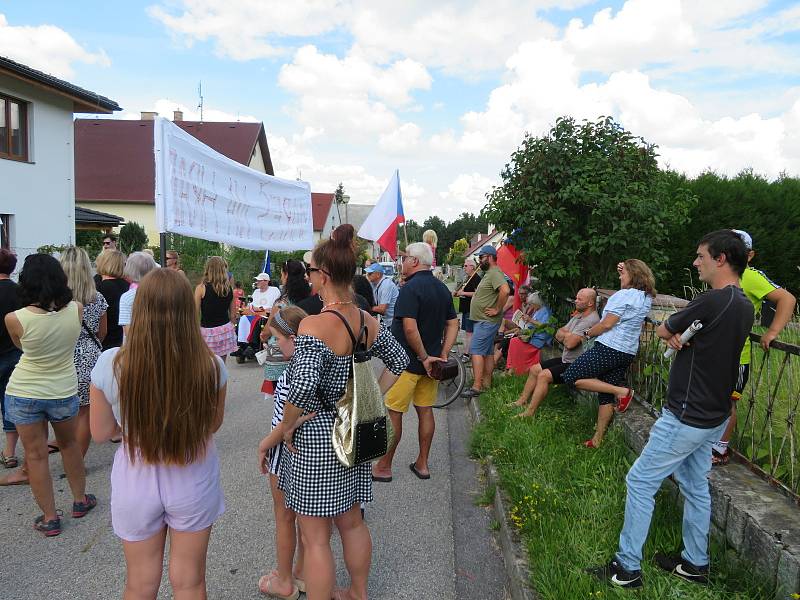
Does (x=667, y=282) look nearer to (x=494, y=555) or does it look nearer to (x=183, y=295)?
(x=494, y=555)

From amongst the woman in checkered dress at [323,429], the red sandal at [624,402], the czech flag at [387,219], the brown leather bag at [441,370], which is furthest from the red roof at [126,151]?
the woman in checkered dress at [323,429]

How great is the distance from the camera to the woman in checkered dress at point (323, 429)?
2.69 m

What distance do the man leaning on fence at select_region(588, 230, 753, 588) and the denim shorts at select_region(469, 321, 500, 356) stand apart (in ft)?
15.5

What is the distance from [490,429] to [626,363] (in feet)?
4.85

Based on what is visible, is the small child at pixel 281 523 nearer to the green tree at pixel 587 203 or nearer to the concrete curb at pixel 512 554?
the concrete curb at pixel 512 554

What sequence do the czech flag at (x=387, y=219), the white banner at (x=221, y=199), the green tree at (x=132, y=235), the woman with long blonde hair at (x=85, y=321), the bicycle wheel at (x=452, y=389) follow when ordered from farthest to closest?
1. the green tree at (x=132, y=235)
2. the czech flag at (x=387, y=219)
3. the bicycle wheel at (x=452, y=389)
4. the white banner at (x=221, y=199)
5. the woman with long blonde hair at (x=85, y=321)

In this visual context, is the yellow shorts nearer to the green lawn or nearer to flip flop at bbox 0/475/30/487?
the green lawn

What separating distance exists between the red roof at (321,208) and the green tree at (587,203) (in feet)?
159

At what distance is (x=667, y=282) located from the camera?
1304 cm

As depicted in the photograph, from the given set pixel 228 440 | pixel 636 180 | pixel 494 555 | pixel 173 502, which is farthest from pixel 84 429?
pixel 636 180

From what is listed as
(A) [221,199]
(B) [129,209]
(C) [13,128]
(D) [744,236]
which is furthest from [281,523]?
(B) [129,209]

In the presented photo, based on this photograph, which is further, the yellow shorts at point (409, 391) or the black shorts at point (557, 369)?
the black shorts at point (557, 369)

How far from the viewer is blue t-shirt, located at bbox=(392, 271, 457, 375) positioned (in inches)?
188

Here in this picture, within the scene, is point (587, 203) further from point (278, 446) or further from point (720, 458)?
point (278, 446)
